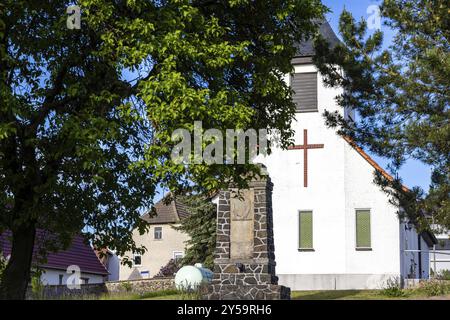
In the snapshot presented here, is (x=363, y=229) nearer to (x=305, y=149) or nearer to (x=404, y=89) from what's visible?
(x=305, y=149)

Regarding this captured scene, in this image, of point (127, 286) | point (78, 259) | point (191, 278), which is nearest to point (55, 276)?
point (78, 259)

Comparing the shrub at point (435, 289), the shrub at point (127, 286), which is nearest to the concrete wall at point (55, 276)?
the shrub at point (127, 286)

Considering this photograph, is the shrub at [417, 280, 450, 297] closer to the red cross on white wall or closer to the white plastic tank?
the white plastic tank

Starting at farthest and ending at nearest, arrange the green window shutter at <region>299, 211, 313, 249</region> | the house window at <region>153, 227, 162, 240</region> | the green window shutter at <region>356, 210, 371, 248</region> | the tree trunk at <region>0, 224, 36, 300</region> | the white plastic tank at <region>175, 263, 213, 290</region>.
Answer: the house window at <region>153, 227, 162, 240</region> → the green window shutter at <region>299, 211, 313, 249</region> → the green window shutter at <region>356, 210, 371, 248</region> → the white plastic tank at <region>175, 263, 213, 290</region> → the tree trunk at <region>0, 224, 36, 300</region>

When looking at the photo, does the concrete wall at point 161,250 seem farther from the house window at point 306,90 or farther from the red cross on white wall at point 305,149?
the house window at point 306,90

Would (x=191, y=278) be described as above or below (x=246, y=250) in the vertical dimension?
below

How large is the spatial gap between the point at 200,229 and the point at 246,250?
12.8 metres

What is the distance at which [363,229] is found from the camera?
107ft

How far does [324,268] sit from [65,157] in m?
20.3

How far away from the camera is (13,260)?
588 inches

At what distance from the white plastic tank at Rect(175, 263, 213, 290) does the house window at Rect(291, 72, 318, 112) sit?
33.6 ft

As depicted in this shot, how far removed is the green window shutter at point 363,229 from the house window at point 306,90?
5467 mm

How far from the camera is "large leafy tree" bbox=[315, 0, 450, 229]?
55.1 feet

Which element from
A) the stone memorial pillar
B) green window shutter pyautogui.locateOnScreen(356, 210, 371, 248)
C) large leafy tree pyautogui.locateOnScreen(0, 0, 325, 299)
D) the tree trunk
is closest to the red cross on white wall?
green window shutter pyautogui.locateOnScreen(356, 210, 371, 248)
